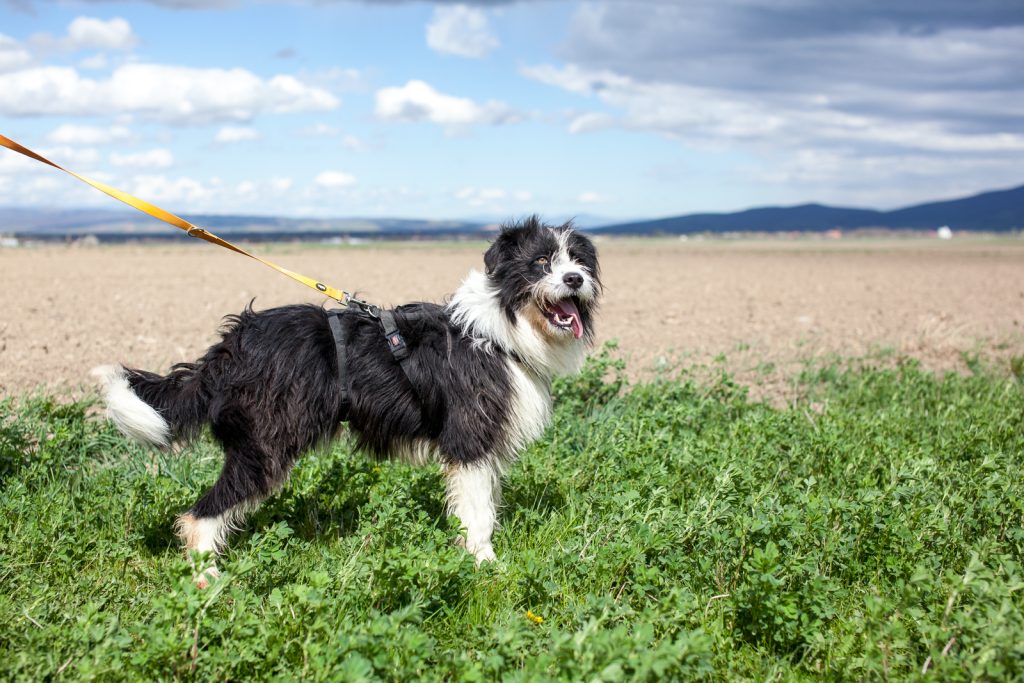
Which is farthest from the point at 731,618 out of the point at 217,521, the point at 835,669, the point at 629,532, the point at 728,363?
the point at 728,363

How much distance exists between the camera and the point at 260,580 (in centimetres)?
395

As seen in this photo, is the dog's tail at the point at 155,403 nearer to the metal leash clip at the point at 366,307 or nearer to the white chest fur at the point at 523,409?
the metal leash clip at the point at 366,307

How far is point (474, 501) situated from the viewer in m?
Result: 4.51

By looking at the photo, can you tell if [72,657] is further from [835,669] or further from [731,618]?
[835,669]

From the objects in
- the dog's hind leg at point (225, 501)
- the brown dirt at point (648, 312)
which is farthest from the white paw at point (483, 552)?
the brown dirt at point (648, 312)

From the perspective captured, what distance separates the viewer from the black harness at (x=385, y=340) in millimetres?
4438

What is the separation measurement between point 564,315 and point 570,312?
0.04m

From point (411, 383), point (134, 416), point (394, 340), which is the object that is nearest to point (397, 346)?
point (394, 340)

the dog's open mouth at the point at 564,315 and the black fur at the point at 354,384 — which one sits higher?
the dog's open mouth at the point at 564,315

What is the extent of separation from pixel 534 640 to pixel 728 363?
750 cm

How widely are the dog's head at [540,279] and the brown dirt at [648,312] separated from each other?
4353mm

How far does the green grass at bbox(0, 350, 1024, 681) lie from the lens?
3.13 meters

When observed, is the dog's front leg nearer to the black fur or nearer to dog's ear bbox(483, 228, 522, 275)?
the black fur

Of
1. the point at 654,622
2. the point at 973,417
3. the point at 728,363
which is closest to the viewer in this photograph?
the point at 654,622
